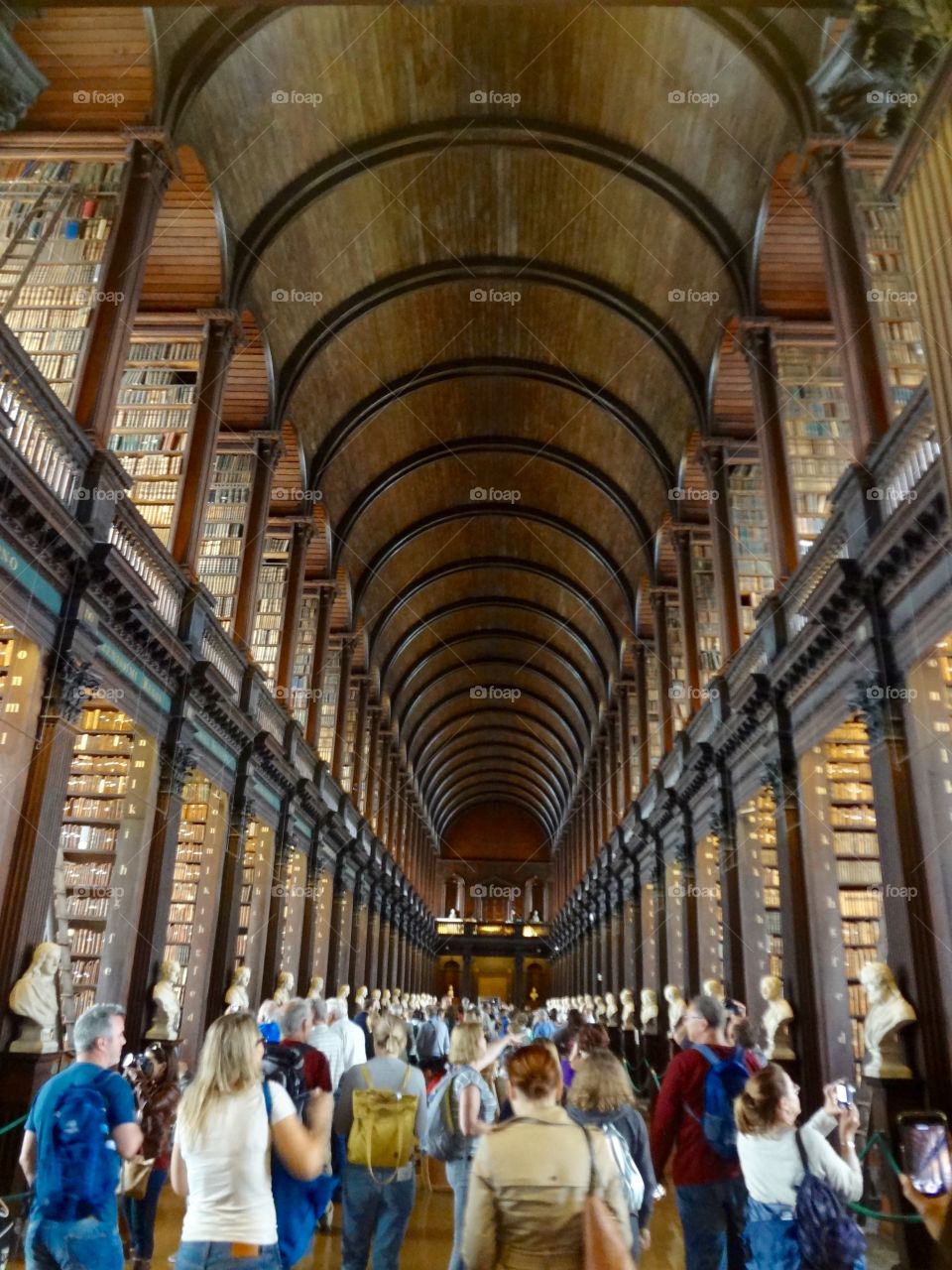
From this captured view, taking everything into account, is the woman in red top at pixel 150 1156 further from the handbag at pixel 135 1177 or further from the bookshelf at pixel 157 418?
the bookshelf at pixel 157 418

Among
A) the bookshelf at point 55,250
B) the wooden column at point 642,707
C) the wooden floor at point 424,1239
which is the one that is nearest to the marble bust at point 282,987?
the wooden floor at point 424,1239

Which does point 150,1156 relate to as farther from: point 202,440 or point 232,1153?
point 202,440

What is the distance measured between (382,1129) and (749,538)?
10266 millimetres

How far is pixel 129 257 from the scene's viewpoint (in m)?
7.88

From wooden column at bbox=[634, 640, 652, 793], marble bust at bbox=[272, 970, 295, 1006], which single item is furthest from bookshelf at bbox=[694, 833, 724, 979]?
marble bust at bbox=[272, 970, 295, 1006]

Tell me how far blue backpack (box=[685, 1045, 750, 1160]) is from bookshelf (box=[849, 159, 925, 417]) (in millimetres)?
5496

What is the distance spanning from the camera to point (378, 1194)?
11.9ft

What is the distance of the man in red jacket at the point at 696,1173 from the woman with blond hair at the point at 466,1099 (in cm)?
68

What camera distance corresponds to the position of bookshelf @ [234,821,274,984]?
11.9 m

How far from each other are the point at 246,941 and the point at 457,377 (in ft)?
33.5

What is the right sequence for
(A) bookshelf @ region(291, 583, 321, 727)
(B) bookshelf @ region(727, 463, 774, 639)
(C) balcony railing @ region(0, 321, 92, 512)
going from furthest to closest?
(A) bookshelf @ region(291, 583, 321, 727) → (B) bookshelf @ region(727, 463, 774, 639) → (C) balcony railing @ region(0, 321, 92, 512)

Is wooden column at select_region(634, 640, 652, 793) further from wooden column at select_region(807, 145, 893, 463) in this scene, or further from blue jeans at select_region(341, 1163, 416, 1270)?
blue jeans at select_region(341, 1163, 416, 1270)

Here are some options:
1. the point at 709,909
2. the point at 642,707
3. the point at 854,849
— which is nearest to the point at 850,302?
the point at 854,849

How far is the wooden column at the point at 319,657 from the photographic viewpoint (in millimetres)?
15844
